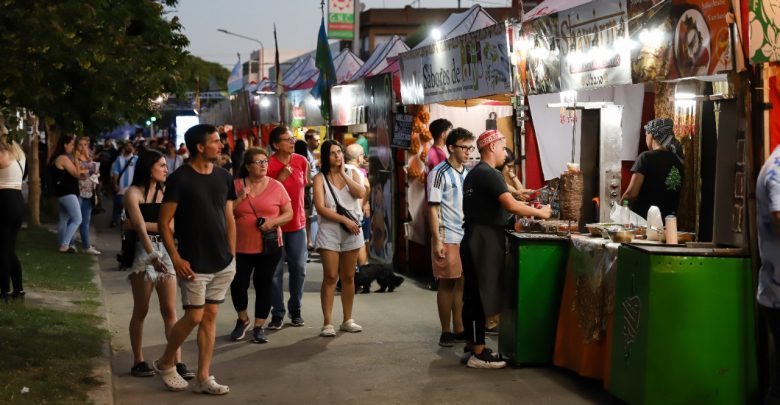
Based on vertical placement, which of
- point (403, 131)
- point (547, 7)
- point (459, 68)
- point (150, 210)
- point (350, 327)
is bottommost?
point (350, 327)

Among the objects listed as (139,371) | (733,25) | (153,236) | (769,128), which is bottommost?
(139,371)

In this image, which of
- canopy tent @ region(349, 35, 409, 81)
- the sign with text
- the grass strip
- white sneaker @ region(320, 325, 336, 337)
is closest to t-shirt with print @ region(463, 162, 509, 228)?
white sneaker @ region(320, 325, 336, 337)

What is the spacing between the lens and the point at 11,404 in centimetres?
748

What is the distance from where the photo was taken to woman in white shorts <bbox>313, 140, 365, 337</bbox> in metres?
10.9

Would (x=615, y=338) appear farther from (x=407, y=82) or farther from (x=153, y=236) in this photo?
(x=407, y=82)

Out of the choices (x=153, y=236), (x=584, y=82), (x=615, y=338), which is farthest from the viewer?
(x=584, y=82)

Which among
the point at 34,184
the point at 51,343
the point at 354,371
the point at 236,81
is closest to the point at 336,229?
the point at 354,371

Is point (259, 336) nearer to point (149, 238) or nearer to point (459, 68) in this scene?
point (149, 238)

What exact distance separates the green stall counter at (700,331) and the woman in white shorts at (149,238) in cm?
363

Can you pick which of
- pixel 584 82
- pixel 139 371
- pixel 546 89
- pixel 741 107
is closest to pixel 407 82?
pixel 546 89

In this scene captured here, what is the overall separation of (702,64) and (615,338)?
1.97 metres

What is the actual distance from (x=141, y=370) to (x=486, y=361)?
2795 mm

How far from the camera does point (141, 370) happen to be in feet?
29.8

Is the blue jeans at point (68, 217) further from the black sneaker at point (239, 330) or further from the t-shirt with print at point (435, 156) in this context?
the black sneaker at point (239, 330)
